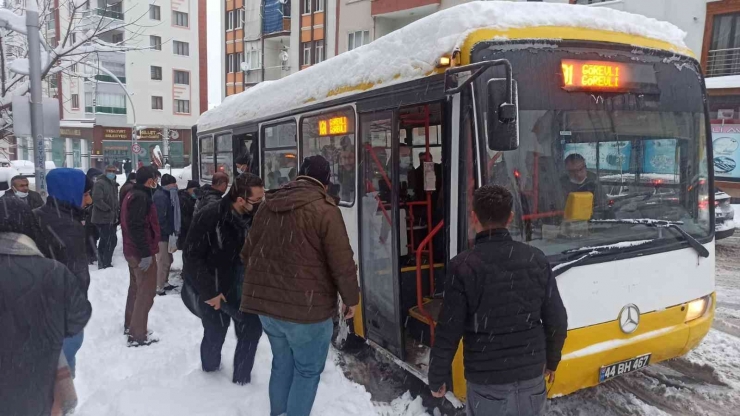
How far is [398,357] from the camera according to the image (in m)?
4.52

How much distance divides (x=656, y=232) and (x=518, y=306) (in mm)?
2050

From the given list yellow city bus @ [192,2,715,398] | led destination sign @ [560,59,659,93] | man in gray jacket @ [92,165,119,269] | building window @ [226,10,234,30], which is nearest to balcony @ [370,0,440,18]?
building window @ [226,10,234,30]

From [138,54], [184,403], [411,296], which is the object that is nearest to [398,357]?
[411,296]

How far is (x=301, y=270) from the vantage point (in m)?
3.28

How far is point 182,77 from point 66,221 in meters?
45.3

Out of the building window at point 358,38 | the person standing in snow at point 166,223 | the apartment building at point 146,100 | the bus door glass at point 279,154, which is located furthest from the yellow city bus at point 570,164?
the apartment building at point 146,100

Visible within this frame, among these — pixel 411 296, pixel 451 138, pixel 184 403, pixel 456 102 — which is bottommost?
pixel 184 403

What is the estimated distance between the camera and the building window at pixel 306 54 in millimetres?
31109

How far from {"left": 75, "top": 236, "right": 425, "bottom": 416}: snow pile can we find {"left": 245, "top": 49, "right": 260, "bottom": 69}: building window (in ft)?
104

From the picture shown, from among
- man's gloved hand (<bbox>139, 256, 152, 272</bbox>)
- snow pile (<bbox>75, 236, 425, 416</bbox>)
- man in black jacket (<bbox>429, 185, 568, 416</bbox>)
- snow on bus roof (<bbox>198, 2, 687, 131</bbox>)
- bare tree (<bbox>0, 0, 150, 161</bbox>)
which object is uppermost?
bare tree (<bbox>0, 0, 150, 161</bbox>)

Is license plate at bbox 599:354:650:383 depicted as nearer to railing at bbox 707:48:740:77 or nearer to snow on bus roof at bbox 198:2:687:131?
snow on bus roof at bbox 198:2:687:131

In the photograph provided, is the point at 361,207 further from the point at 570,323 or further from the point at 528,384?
the point at 528,384

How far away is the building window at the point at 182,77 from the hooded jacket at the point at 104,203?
1523 inches

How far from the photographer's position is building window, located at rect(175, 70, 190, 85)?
1778 inches
